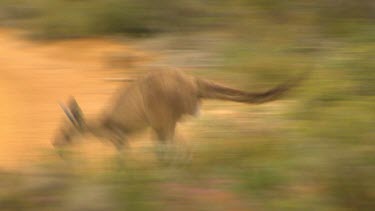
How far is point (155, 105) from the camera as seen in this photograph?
272 inches

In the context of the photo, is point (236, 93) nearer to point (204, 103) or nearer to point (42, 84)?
point (204, 103)

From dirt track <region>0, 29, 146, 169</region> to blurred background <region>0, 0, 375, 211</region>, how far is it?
19 mm

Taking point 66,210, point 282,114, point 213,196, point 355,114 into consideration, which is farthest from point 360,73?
point 66,210

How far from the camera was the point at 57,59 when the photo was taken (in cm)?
1013

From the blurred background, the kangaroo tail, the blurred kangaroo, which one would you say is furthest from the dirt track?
the kangaroo tail

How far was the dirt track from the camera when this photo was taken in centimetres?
822

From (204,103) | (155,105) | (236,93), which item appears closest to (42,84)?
(204,103)

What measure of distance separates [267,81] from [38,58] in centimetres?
306

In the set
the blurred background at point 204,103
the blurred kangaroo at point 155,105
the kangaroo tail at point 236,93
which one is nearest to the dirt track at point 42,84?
the blurred background at point 204,103

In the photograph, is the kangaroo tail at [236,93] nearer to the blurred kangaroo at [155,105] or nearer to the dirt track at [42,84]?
the blurred kangaroo at [155,105]

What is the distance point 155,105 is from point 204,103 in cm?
70

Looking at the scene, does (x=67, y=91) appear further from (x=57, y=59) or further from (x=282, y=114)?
(x=282, y=114)

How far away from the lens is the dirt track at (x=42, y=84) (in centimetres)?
822

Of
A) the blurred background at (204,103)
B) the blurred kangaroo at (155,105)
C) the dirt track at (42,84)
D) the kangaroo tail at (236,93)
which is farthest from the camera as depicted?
the dirt track at (42,84)
